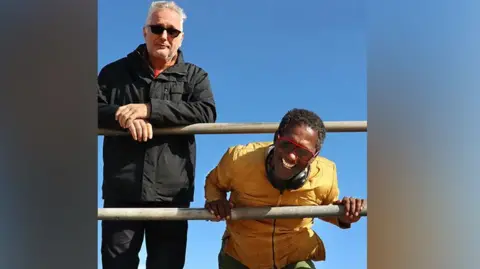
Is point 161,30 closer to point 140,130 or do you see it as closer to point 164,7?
point 164,7

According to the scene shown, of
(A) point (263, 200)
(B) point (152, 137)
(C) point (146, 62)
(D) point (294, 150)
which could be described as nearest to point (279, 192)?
(A) point (263, 200)

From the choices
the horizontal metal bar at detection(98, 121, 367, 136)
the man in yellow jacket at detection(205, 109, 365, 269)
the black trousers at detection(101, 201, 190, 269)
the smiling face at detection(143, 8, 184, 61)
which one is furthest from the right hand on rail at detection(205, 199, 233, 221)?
the smiling face at detection(143, 8, 184, 61)

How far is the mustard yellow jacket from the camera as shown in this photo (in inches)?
67.4

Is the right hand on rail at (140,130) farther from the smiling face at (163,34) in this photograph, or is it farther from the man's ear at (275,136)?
the man's ear at (275,136)

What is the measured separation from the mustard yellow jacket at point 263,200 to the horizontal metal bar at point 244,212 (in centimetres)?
5

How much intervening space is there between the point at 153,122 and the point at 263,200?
39 centimetres

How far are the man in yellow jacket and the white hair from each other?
423 mm

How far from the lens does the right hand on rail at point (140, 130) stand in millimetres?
1623

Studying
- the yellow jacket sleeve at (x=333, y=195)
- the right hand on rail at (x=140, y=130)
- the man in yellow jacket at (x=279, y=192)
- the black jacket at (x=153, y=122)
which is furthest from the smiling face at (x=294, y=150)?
the right hand on rail at (x=140, y=130)

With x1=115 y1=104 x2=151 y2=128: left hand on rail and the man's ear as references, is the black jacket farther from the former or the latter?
the man's ear

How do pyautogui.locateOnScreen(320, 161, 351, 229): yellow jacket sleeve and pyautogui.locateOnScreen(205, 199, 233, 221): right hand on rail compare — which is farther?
pyautogui.locateOnScreen(320, 161, 351, 229): yellow jacket sleeve
